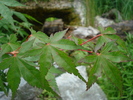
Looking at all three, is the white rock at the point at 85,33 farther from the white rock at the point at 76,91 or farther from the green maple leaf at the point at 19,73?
the green maple leaf at the point at 19,73

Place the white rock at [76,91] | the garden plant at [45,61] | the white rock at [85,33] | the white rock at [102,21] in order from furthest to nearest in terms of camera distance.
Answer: the white rock at [102,21], the white rock at [85,33], the white rock at [76,91], the garden plant at [45,61]

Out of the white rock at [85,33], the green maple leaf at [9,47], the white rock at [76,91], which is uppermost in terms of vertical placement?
the green maple leaf at [9,47]

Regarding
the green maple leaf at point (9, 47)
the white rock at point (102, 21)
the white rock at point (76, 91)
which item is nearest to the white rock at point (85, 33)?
the white rock at point (102, 21)

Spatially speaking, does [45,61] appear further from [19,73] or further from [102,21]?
[102,21]

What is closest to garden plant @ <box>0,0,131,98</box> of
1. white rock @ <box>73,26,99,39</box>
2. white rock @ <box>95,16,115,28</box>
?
white rock @ <box>73,26,99,39</box>

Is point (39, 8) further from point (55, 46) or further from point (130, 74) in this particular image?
point (55, 46)

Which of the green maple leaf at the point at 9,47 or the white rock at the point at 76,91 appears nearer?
the green maple leaf at the point at 9,47

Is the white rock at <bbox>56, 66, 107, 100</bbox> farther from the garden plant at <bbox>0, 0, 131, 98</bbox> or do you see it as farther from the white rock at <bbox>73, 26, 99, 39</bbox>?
the white rock at <bbox>73, 26, 99, 39</bbox>

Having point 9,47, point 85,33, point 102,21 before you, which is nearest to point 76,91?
point 9,47

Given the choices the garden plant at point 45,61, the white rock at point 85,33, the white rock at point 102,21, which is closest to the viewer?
the garden plant at point 45,61

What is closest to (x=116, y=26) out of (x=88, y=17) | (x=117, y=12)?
(x=88, y=17)

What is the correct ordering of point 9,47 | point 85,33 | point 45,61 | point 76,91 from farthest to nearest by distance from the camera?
point 85,33 < point 76,91 < point 9,47 < point 45,61
